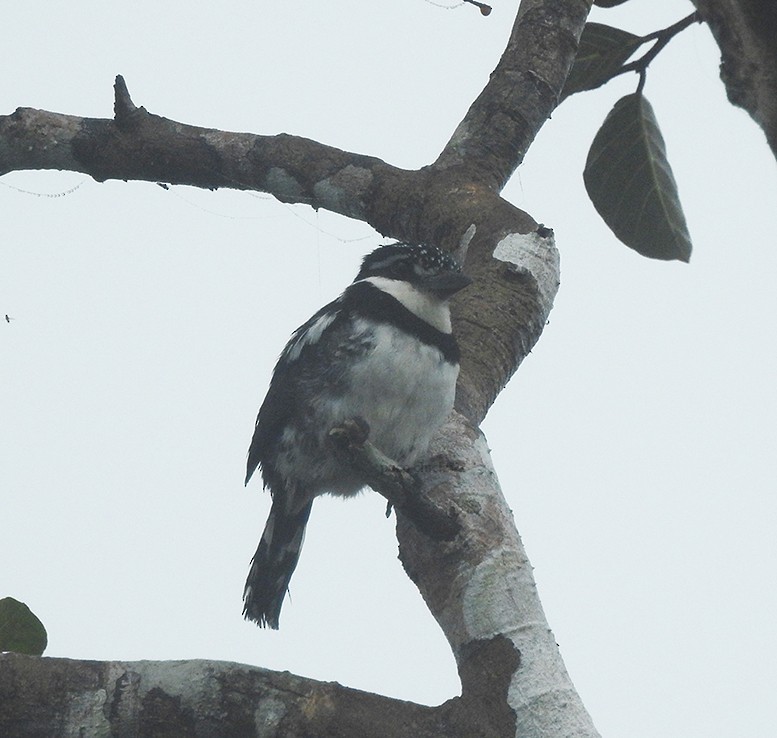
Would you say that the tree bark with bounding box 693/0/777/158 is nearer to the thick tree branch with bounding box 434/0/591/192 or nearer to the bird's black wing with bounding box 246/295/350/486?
the bird's black wing with bounding box 246/295/350/486

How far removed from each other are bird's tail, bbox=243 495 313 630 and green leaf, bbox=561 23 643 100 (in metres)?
1.61

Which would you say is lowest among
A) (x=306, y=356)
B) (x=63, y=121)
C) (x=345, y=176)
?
(x=306, y=356)

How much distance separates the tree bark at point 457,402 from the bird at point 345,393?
0.09 m

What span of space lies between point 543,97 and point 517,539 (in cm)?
176

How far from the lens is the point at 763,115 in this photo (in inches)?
38.7

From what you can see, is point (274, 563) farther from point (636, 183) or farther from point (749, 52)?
point (749, 52)

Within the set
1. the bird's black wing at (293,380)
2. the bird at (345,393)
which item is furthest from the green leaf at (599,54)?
the bird's black wing at (293,380)

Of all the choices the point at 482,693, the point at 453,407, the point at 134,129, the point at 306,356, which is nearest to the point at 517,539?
the point at 482,693

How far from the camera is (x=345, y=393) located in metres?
2.98

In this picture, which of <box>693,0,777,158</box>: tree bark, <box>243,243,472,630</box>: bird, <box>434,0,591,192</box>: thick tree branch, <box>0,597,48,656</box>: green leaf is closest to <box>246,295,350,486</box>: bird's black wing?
<box>243,243,472,630</box>: bird

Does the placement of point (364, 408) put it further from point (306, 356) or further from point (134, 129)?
point (134, 129)

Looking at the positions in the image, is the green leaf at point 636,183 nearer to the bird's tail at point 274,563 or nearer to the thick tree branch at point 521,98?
the thick tree branch at point 521,98

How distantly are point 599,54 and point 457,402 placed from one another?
1448mm

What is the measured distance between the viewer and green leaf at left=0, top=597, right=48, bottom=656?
7.52ft
